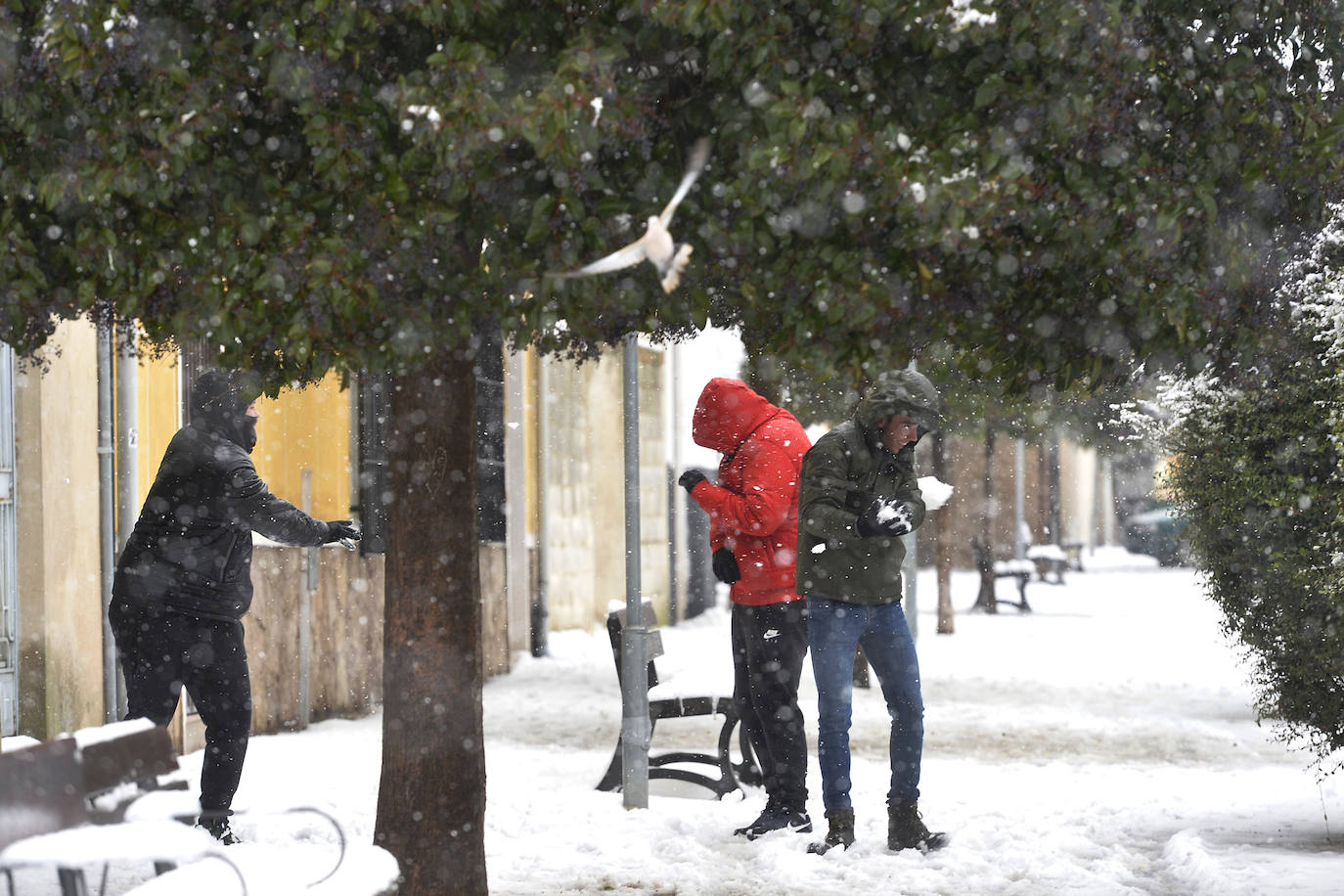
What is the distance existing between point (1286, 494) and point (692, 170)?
325cm

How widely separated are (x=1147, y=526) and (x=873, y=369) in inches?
1593

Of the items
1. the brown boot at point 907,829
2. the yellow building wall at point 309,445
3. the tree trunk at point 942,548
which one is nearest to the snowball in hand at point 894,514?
the brown boot at point 907,829

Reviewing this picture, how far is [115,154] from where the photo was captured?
3637mm

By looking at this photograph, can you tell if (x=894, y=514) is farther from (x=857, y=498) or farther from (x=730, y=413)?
(x=730, y=413)

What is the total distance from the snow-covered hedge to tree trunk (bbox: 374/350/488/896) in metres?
2.63

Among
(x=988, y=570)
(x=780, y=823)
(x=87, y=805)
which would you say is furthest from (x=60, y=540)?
(x=988, y=570)

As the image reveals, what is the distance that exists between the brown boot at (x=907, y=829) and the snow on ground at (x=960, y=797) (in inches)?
2.8

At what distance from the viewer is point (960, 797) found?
7.35 m

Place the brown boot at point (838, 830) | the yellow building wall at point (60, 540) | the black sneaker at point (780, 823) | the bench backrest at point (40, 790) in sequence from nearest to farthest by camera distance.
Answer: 1. the bench backrest at point (40, 790)
2. the brown boot at point (838, 830)
3. the black sneaker at point (780, 823)
4. the yellow building wall at point (60, 540)

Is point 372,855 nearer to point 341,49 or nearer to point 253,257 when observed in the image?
point 253,257

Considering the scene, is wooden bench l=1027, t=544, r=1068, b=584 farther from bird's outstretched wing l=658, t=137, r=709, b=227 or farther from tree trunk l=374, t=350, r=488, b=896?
bird's outstretched wing l=658, t=137, r=709, b=227

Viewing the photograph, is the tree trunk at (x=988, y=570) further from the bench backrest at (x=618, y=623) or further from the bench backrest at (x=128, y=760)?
the bench backrest at (x=128, y=760)

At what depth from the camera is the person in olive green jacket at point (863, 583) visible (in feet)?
18.9

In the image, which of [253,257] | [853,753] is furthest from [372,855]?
[853,753]
